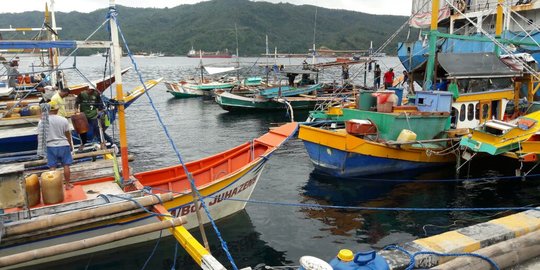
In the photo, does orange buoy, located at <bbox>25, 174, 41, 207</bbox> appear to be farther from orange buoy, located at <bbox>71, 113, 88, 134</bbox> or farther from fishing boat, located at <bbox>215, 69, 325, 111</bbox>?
fishing boat, located at <bbox>215, 69, 325, 111</bbox>

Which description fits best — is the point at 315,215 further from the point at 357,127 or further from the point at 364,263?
the point at 364,263

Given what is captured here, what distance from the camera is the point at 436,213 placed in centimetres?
1240

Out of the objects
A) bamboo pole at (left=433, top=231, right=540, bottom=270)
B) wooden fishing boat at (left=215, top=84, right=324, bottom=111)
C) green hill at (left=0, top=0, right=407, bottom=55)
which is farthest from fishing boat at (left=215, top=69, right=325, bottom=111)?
green hill at (left=0, top=0, right=407, bottom=55)

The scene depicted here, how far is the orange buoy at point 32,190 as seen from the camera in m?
8.25

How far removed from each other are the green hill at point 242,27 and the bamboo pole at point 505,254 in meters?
124

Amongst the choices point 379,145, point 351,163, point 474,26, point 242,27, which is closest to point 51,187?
point 351,163

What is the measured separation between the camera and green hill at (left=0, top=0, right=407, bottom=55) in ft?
474

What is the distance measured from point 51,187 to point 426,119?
12244 millimetres

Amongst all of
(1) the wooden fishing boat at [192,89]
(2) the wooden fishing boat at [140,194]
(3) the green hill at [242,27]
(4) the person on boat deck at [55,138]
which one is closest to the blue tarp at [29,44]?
(4) the person on boat deck at [55,138]

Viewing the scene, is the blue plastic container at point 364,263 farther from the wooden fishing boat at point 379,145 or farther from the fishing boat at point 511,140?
the fishing boat at point 511,140

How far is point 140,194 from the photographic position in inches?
348

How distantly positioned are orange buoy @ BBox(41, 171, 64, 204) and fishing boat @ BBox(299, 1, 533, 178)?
896cm

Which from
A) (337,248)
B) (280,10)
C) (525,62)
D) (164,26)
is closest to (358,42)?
(280,10)

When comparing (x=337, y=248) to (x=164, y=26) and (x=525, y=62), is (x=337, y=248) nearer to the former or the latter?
(x=525, y=62)
